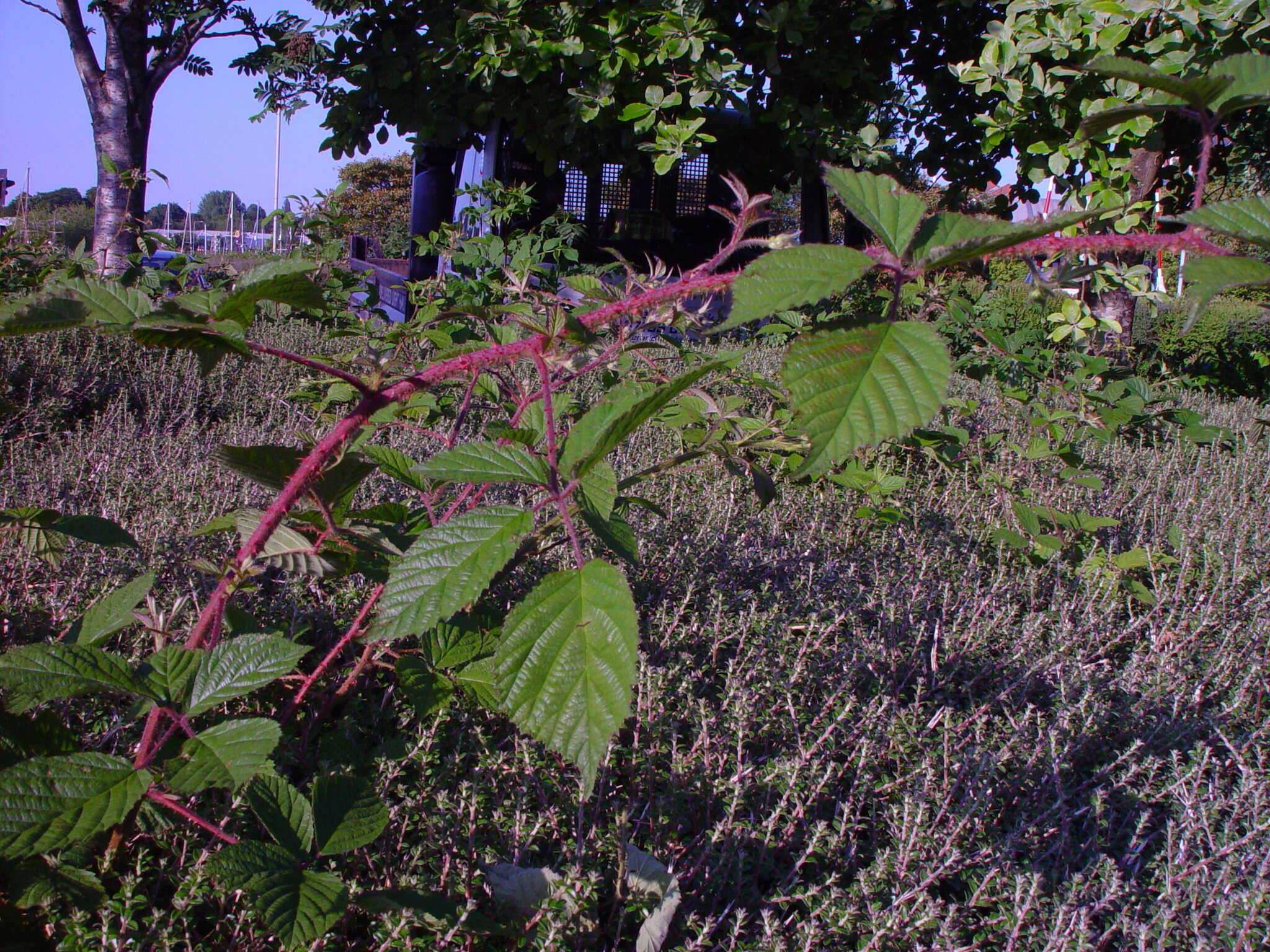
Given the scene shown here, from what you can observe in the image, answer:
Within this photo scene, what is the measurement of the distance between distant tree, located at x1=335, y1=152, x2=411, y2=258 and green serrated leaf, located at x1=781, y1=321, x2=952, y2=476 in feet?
60.0

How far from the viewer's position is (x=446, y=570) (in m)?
0.72

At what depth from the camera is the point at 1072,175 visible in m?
4.16

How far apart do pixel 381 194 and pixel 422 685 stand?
23.3 metres

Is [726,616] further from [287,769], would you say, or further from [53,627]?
[53,627]

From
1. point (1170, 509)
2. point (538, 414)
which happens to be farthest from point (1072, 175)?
point (538, 414)

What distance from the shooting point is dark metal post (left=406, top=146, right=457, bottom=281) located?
5.88 meters

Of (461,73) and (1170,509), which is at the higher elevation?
(461,73)

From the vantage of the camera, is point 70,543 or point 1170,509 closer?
point 70,543

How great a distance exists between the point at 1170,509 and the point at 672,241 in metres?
4.55

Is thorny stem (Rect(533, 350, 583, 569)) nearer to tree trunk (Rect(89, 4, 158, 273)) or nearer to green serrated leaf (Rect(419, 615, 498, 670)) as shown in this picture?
green serrated leaf (Rect(419, 615, 498, 670))

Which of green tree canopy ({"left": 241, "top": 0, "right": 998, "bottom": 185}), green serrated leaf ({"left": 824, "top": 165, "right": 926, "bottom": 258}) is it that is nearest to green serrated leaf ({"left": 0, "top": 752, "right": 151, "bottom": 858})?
green serrated leaf ({"left": 824, "top": 165, "right": 926, "bottom": 258})

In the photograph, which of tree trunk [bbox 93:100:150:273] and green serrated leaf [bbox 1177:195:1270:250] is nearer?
green serrated leaf [bbox 1177:195:1270:250]

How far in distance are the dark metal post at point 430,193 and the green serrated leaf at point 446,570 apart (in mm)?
5387

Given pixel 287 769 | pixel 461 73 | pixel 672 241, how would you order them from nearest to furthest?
pixel 287 769
pixel 461 73
pixel 672 241
